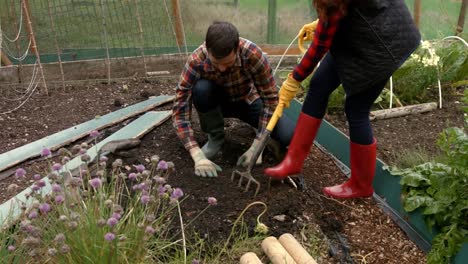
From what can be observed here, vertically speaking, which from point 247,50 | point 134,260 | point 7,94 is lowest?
point 7,94

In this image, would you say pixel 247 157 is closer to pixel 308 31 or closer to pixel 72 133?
pixel 308 31

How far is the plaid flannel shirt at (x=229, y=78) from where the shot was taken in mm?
3081

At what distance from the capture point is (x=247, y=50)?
3053 millimetres

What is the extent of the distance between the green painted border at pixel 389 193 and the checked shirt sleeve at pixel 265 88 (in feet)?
2.23

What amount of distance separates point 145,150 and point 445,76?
2.51 m

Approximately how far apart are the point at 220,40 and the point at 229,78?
52 centimetres

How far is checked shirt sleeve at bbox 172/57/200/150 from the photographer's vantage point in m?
3.12

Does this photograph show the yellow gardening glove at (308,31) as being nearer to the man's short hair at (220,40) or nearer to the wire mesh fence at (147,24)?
the man's short hair at (220,40)

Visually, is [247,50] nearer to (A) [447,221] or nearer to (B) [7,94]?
(A) [447,221]

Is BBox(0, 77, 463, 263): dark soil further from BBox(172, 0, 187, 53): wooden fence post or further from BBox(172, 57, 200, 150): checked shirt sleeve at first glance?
BBox(172, 0, 187, 53): wooden fence post

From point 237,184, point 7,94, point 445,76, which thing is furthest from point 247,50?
point 7,94

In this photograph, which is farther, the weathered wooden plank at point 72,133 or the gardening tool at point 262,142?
the weathered wooden plank at point 72,133

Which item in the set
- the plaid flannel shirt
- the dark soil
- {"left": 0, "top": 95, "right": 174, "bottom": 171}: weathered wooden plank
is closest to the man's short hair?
the plaid flannel shirt

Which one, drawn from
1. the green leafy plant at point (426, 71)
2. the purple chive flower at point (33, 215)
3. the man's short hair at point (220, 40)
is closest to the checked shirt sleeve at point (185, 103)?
the man's short hair at point (220, 40)
